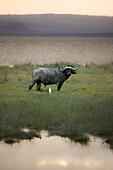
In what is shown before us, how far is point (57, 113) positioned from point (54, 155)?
3.71m

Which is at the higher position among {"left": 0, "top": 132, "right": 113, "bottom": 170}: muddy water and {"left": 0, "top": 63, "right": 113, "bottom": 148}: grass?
{"left": 0, "top": 63, "right": 113, "bottom": 148}: grass

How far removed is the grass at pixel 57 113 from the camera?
912cm

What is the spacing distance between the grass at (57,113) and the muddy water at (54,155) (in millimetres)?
328

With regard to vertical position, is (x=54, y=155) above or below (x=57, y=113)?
below

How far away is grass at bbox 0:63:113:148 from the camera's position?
9.12 m

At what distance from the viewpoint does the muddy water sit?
6.99 meters

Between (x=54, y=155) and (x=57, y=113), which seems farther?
(x=57, y=113)

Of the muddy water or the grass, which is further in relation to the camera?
the grass

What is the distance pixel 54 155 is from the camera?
299 inches

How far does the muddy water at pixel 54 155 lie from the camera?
6.99m

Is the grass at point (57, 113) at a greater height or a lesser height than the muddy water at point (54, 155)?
greater

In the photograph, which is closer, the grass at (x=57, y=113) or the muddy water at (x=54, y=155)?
the muddy water at (x=54, y=155)

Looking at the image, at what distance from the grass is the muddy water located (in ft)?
1.08

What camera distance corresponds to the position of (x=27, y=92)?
16.4 meters
